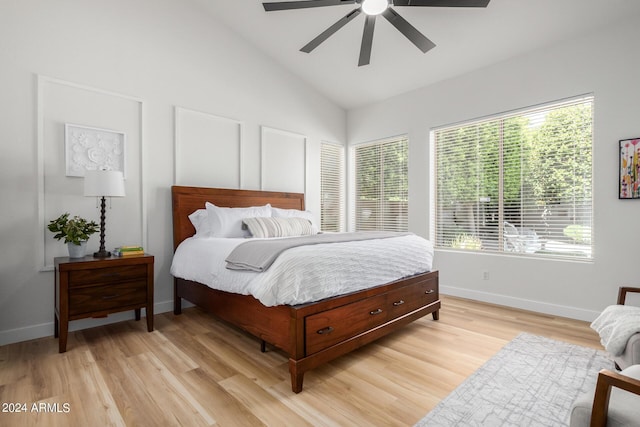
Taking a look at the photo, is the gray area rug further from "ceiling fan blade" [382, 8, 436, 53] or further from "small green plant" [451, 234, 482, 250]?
"ceiling fan blade" [382, 8, 436, 53]

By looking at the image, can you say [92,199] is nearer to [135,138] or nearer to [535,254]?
[135,138]

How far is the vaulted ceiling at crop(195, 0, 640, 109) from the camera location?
303 cm

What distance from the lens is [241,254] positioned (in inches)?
91.9

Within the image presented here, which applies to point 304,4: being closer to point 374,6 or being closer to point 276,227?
point 374,6

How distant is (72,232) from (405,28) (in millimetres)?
3237

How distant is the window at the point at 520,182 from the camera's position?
3.31m

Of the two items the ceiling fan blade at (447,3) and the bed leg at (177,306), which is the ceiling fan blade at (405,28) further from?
the bed leg at (177,306)

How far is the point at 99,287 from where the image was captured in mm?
2654

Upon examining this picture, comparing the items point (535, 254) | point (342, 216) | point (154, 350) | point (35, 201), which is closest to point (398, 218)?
point (342, 216)

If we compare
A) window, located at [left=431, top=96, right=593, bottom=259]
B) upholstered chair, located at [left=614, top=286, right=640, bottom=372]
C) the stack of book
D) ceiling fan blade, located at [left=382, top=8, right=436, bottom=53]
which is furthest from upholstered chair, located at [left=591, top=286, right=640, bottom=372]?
the stack of book

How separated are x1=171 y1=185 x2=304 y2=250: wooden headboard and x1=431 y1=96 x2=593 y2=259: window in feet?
7.62

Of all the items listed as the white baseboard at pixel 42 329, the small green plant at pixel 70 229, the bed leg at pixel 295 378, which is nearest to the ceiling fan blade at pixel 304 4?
the small green plant at pixel 70 229

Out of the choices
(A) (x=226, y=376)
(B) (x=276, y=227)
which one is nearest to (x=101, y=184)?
(B) (x=276, y=227)

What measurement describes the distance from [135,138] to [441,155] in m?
3.77
